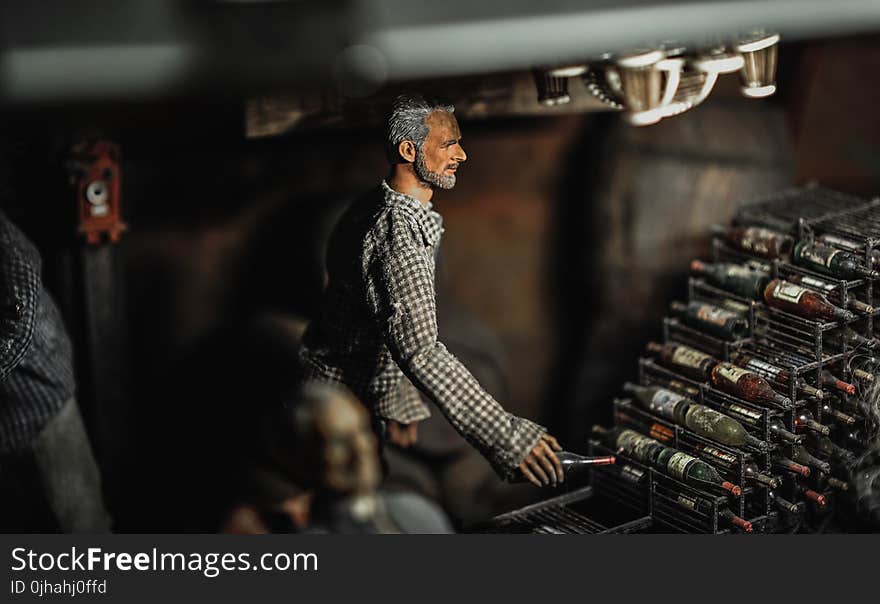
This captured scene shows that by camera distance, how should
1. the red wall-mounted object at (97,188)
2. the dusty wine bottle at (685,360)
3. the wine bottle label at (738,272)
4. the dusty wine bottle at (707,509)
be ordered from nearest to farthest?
the dusty wine bottle at (707,509)
the dusty wine bottle at (685,360)
the wine bottle label at (738,272)
the red wall-mounted object at (97,188)

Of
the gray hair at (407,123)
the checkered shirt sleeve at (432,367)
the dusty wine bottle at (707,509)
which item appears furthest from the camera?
the dusty wine bottle at (707,509)

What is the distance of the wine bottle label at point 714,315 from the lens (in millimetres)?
4809

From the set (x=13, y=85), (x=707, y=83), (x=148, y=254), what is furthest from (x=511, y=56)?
(x=148, y=254)

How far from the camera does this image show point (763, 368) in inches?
181

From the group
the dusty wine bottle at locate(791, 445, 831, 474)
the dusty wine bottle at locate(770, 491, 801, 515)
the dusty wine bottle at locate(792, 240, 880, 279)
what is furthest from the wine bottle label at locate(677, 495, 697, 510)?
the dusty wine bottle at locate(792, 240, 880, 279)

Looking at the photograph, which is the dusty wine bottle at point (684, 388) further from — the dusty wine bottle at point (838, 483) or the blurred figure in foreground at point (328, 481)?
the blurred figure in foreground at point (328, 481)

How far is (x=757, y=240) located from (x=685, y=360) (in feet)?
1.88

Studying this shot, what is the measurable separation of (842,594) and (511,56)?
1976 mm

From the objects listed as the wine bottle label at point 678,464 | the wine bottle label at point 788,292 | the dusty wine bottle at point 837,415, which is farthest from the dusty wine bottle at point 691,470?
the wine bottle label at point 788,292

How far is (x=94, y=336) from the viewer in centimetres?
602

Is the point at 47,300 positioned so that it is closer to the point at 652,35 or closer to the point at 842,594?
the point at 652,35

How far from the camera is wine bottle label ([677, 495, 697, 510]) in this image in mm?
4482

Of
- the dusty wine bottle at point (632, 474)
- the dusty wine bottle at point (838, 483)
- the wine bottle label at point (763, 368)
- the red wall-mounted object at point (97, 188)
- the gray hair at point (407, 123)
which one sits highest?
the gray hair at point (407, 123)

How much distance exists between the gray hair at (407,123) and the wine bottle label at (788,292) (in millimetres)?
1364
